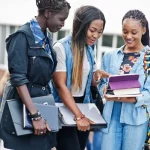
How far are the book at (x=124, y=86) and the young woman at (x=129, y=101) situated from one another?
0.08 metres

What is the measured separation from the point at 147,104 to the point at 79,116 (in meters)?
0.61

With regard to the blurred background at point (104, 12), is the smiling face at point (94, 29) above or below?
above

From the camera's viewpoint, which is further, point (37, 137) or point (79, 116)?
point (79, 116)

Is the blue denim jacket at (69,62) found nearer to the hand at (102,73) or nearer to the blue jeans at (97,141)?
the hand at (102,73)

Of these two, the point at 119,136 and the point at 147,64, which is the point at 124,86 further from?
the point at 119,136

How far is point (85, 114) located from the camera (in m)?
3.21

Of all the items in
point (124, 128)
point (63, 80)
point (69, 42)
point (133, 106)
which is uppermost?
point (69, 42)

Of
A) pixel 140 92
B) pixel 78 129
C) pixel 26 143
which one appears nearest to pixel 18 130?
pixel 26 143

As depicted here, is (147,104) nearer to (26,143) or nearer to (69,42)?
(69,42)

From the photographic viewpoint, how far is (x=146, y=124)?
3.28 metres

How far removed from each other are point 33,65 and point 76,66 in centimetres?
49

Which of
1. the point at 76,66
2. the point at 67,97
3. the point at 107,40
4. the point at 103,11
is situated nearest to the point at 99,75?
the point at 76,66

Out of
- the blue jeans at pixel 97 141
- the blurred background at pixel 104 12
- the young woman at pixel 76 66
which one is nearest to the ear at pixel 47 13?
the young woman at pixel 76 66

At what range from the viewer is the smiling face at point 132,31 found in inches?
128
